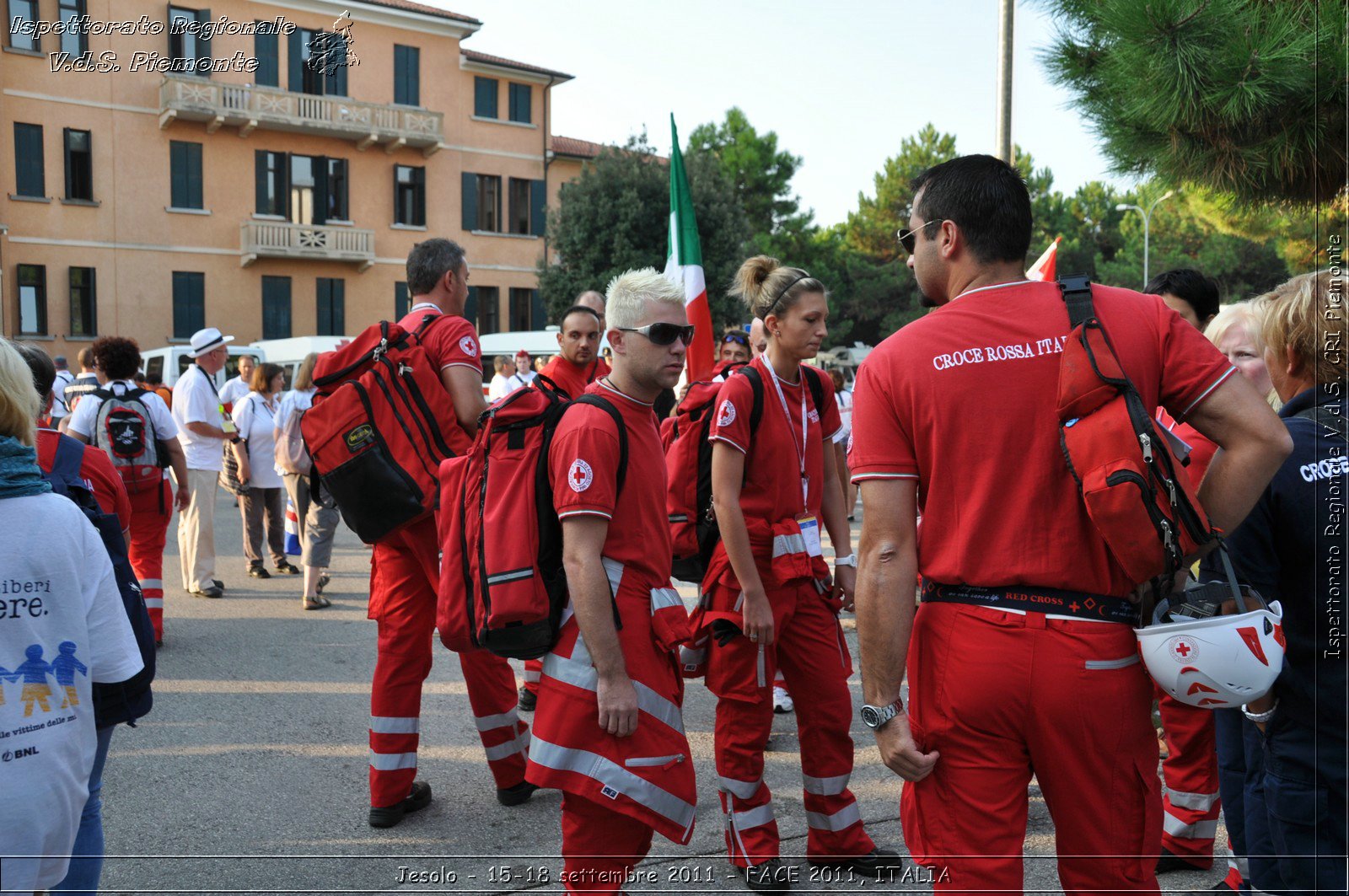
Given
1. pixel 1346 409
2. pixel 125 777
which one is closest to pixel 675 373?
pixel 1346 409

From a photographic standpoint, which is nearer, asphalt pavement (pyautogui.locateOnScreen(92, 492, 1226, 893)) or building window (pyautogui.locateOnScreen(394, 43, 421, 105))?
asphalt pavement (pyautogui.locateOnScreen(92, 492, 1226, 893))

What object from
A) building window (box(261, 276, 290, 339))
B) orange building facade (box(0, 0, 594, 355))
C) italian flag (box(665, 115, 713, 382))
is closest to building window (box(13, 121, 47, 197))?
orange building facade (box(0, 0, 594, 355))

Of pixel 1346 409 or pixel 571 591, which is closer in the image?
pixel 1346 409

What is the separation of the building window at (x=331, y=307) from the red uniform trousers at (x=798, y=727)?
108 ft

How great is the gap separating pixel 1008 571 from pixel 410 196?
118 feet

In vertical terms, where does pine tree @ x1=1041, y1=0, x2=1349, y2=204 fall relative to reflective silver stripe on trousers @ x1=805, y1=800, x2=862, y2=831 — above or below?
above

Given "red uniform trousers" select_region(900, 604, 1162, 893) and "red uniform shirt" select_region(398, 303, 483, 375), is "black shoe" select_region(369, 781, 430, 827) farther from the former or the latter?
"red uniform trousers" select_region(900, 604, 1162, 893)

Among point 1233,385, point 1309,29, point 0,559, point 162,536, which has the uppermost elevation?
point 1309,29

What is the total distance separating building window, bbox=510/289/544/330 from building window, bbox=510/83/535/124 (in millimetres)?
6180

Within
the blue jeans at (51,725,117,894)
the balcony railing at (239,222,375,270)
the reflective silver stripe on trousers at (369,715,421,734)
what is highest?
the balcony railing at (239,222,375,270)

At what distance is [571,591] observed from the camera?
303 cm

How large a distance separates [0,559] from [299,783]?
286 cm

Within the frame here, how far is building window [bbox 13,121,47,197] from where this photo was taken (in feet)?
93.0

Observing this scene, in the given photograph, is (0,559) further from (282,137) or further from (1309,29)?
(282,137)
